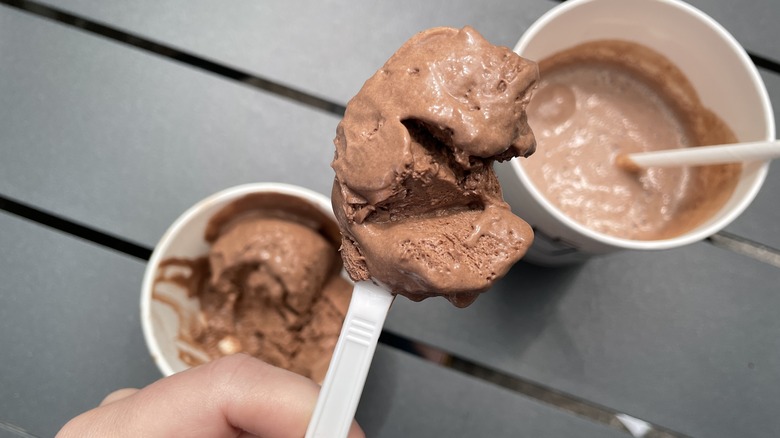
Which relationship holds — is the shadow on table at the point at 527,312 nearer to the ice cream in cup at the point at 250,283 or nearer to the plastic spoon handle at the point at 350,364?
the ice cream in cup at the point at 250,283

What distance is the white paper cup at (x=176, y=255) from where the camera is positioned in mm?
716

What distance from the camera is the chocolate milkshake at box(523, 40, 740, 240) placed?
2.37 ft

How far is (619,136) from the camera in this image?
29.8 inches

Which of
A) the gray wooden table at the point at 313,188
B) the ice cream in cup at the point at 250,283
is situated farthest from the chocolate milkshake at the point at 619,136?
the ice cream in cup at the point at 250,283

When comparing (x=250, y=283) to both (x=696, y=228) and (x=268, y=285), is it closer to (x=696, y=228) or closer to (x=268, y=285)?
(x=268, y=285)

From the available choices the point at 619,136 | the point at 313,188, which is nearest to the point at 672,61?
the point at 619,136

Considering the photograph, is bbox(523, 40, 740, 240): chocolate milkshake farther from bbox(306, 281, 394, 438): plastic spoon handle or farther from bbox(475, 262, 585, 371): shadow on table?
bbox(306, 281, 394, 438): plastic spoon handle

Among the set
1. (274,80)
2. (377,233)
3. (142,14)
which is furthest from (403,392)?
(142,14)

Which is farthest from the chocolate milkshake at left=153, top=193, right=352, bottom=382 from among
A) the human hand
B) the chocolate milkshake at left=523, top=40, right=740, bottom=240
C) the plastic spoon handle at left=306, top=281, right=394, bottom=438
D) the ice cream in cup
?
the chocolate milkshake at left=523, top=40, right=740, bottom=240

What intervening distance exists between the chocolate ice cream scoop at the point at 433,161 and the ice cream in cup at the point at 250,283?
27cm

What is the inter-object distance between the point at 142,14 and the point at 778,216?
1166mm

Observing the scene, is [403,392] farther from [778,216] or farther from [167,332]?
[778,216]

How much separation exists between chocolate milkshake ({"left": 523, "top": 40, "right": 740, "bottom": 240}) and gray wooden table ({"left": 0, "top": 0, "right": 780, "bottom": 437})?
6.8 inches

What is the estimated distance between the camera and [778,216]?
2.85 feet
